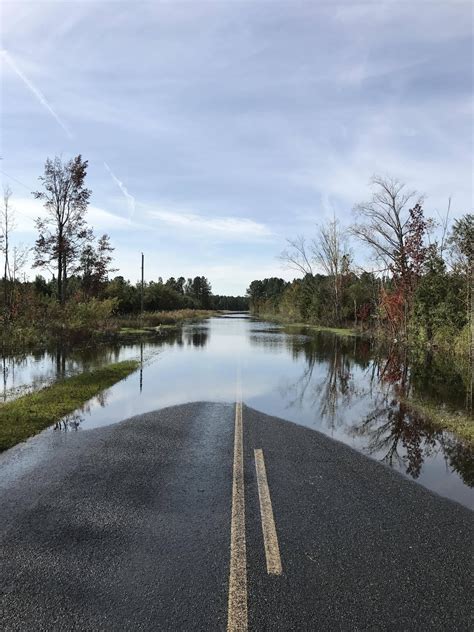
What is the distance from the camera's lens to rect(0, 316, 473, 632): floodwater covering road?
3367mm

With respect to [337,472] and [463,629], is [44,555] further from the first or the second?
[337,472]

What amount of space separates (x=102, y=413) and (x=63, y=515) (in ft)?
17.5

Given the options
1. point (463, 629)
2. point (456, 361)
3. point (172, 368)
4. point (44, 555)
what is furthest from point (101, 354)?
point (463, 629)

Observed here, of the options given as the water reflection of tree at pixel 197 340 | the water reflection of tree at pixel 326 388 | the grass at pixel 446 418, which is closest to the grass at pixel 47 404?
the water reflection of tree at pixel 326 388

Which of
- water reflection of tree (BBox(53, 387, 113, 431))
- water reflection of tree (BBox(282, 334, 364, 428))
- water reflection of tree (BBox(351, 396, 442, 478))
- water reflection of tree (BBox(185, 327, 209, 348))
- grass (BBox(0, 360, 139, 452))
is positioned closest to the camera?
water reflection of tree (BBox(351, 396, 442, 478))

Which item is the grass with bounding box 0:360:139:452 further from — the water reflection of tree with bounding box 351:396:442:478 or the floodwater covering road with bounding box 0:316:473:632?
the water reflection of tree with bounding box 351:396:442:478

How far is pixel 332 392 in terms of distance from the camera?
13242 mm

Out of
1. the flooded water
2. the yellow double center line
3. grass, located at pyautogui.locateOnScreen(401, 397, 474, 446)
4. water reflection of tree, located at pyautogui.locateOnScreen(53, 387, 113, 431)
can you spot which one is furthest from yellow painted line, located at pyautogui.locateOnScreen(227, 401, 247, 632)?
grass, located at pyautogui.locateOnScreen(401, 397, 474, 446)

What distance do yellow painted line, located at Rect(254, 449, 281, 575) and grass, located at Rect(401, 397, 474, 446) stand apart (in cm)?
438

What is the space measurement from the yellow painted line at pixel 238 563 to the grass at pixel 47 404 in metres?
4.23

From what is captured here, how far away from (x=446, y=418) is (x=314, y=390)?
423 centimetres

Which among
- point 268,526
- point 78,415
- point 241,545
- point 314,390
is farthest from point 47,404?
point 241,545

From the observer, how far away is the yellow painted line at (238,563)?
128 inches

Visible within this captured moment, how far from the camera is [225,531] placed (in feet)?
15.0
